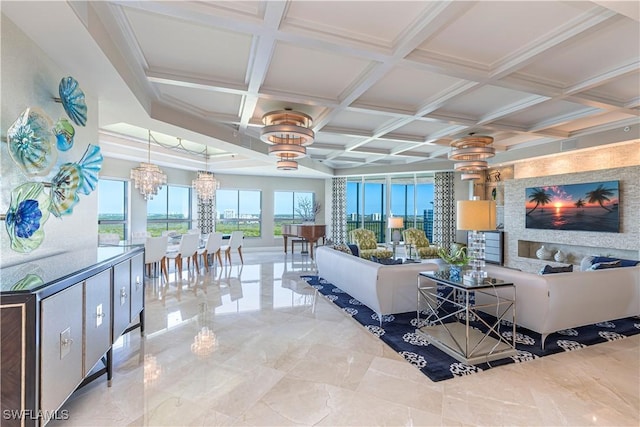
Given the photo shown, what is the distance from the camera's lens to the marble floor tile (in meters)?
2.13

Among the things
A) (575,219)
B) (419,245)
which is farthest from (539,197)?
(419,245)

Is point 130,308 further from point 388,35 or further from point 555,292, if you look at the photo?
point 555,292

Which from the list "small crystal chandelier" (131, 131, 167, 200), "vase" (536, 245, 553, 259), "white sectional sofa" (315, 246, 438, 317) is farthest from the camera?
"vase" (536, 245, 553, 259)

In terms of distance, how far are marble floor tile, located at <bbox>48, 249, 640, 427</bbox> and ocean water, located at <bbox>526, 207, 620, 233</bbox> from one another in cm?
339

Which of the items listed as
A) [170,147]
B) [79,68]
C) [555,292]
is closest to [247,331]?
[79,68]

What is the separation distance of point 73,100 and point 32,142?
78cm

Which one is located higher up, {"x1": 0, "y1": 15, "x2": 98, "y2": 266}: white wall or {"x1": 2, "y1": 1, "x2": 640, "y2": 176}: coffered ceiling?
{"x1": 2, "y1": 1, "x2": 640, "y2": 176}: coffered ceiling

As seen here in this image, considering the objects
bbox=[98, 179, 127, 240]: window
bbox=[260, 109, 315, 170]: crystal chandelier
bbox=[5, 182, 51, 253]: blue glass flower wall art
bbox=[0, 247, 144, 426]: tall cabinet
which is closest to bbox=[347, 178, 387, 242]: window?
bbox=[260, 109, 315, 170]: crystal chandelier

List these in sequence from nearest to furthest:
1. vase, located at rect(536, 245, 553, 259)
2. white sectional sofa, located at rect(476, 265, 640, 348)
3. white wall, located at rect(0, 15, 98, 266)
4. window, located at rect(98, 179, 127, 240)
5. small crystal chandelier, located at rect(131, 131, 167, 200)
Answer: white wall, located at rect(0, 15, 98, 266), white sectional sofa, located at rect(476, 265, 640, 348), small crystal chandelier, located at rect(131, 131, 167, 200), vase, located at rect(536, 245, 553, 259), window, located at rect(98, 179, 127, 240)

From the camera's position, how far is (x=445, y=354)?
10.0 ft

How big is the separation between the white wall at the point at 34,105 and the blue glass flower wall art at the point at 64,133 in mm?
51

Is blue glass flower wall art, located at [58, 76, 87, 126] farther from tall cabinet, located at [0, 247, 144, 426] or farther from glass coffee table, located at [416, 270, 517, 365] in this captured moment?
glass coffee table, located at [416, 270, 517, 365]

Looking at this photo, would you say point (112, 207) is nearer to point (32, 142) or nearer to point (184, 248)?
point (184, 248)

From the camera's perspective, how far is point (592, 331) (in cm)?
369
